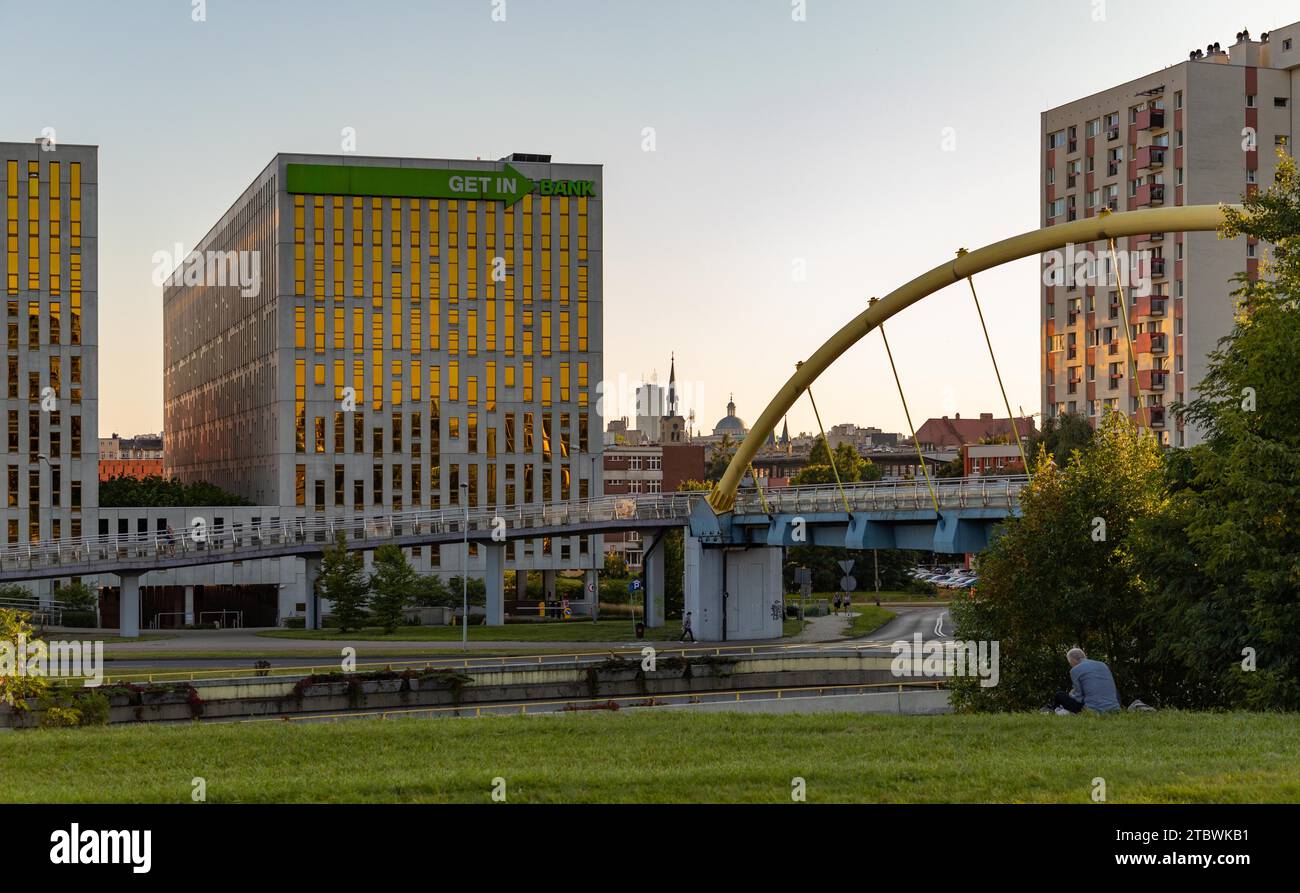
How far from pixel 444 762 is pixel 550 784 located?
7.60ft

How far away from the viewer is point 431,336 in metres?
98.3

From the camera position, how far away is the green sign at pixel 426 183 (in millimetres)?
95188

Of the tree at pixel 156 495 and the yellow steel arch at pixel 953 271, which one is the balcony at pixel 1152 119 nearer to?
the yellow steel arch at pixel 953 271

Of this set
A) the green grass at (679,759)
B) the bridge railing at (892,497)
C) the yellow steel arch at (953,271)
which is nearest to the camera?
the green grass at (679,759)

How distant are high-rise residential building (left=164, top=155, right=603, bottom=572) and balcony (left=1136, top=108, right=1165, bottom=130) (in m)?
36.3

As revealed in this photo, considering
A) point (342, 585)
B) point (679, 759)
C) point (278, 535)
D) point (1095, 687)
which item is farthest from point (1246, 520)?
point (278, 535)

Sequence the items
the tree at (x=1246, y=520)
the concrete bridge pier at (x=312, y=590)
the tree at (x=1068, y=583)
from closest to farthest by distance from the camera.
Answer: the tree at (x=1246, y=520)
the tree at (x=1068, y=583)
the concrete bridge pier at (x=312, y=590)

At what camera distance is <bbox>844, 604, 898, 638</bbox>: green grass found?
67725mm

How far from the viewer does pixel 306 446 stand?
96.6m

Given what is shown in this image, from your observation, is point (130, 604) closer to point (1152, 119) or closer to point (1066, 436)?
point (1066, 436)

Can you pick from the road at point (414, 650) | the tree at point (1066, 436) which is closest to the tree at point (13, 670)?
the road at point (414, 650)

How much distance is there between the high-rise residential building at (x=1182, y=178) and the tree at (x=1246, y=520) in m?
71.8

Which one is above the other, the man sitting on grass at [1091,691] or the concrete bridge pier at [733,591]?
the man sitting on grass at [1091,691]
